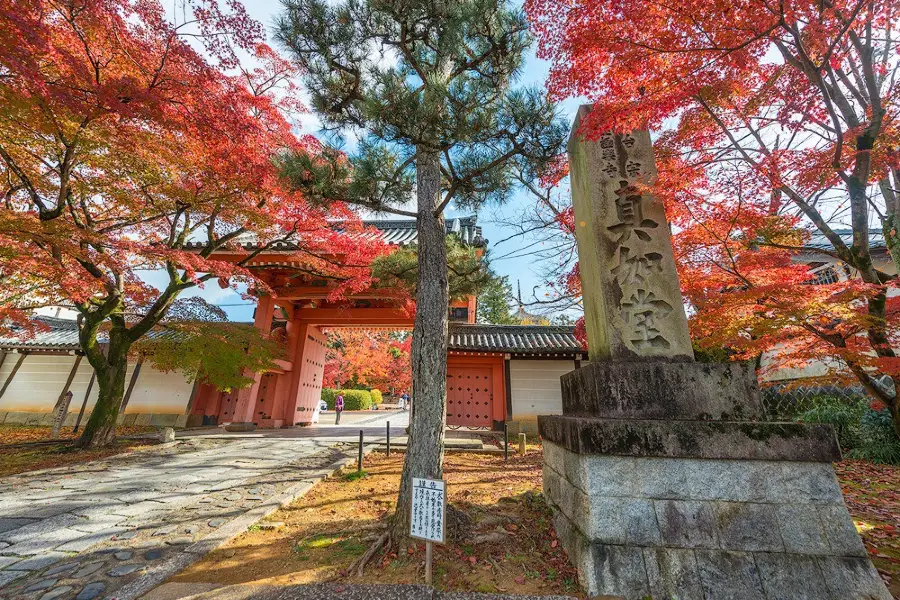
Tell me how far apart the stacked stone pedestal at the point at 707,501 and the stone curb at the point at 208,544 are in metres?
3.17

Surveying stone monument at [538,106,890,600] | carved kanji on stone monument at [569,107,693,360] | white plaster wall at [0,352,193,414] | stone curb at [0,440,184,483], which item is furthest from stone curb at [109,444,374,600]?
white plaster wall at [0,352,193,414]

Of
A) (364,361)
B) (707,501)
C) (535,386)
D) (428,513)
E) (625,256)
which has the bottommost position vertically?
(428,513)

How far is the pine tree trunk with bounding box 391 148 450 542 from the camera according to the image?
11.5 ft

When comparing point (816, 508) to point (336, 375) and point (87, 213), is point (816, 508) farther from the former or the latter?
point (336, 375)

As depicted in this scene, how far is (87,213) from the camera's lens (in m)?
7.27

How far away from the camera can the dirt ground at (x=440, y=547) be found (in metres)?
2.85

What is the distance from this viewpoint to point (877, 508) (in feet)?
15.5

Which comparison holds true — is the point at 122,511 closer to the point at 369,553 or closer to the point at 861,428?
the point at 369,553

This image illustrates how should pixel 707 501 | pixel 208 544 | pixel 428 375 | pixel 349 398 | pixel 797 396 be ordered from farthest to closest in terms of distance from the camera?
pixel 349 398 → pixel 797 396 → pixel 428 375 → pixel 208 544 → pixel 707 501

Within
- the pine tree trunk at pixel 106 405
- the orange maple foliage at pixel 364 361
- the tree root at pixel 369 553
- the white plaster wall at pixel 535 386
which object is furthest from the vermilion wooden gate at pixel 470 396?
the orange maple foliage at pixel 364 361

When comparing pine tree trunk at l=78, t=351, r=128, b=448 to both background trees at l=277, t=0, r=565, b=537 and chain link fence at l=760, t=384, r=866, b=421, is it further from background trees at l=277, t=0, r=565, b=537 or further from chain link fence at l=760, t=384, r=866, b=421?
chain link fence at l=760, t=384, r=866, b=421

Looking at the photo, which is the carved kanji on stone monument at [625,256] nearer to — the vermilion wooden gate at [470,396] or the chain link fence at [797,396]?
the chain link fence at [797,396]

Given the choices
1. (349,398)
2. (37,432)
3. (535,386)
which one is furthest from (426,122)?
(349,398)

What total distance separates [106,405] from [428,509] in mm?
9195
